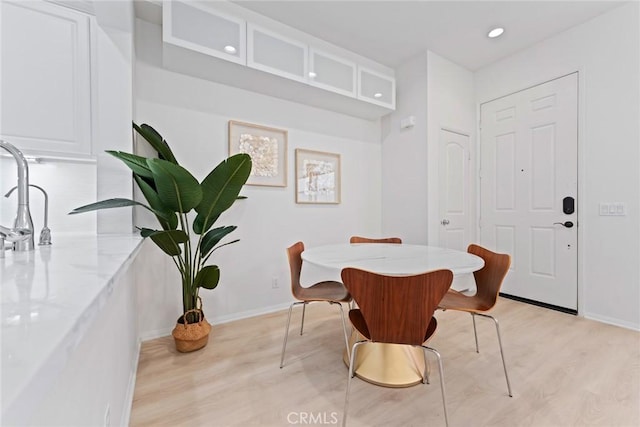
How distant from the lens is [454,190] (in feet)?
11.1

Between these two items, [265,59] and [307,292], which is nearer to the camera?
[307,292]

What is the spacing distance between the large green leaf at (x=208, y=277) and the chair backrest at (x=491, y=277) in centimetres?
172

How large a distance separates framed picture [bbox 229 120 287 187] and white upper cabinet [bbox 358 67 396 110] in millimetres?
1050

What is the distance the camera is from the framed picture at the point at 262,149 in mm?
2678

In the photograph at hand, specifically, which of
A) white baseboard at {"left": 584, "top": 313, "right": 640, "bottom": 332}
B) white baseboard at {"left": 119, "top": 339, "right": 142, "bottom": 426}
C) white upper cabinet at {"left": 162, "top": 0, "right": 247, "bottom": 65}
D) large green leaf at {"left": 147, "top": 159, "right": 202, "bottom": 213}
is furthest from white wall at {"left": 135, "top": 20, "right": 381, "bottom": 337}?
white baseboard at {"left": 584, "top": 313, "right": 640, "bottom": 332}

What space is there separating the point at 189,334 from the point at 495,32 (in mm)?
3998

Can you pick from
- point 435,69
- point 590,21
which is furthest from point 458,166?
point 590,21

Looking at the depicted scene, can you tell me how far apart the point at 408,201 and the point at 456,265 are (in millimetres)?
1946

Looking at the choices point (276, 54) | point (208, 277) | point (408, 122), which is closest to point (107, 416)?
point (208, 277)

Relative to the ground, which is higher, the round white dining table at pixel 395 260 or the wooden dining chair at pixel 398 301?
the round white dining table at pixel 395 260

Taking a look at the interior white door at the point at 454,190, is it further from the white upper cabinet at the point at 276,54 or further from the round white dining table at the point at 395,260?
the white upper cabinet at the point at 276,54

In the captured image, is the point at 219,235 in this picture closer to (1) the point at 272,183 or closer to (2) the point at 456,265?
(1) the point at 272,183

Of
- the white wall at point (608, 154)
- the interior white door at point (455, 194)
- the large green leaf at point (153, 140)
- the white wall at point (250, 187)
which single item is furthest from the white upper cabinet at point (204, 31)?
the white wall at point (608, 154)

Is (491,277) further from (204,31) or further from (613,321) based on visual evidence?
(204,31)
